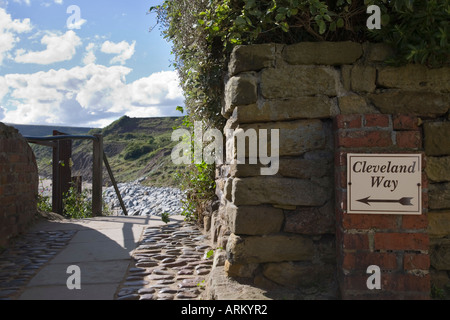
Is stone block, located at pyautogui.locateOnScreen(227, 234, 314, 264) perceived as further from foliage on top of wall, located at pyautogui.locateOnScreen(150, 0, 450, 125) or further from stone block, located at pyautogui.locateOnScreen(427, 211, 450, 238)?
foliage on top of wall, located at pyautogui.locateOnScreen(150, 0, 450, 125)

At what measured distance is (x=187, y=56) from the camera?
343cm

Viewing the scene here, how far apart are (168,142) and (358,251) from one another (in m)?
17.4

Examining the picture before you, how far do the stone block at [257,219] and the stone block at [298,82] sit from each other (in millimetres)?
668

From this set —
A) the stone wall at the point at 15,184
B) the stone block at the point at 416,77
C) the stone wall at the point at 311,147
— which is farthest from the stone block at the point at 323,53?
the stone wall at the point at 15,184

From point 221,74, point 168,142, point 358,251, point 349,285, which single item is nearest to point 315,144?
point 358,251

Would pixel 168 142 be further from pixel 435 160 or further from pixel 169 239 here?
pixel 435 160

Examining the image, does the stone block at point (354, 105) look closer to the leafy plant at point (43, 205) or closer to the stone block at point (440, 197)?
the stone block at point (440, 197)

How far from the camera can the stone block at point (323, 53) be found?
229 cm

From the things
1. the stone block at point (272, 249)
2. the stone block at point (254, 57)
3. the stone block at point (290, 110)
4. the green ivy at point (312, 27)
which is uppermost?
the green ivy at point (312, 27)

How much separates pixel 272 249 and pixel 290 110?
826 mm

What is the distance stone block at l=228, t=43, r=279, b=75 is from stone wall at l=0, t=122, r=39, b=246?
8.98ft

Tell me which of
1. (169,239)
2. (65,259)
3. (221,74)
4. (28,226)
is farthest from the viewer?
(28,226)

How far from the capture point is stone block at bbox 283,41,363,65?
229 centimetres

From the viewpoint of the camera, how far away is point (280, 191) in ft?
7.48
